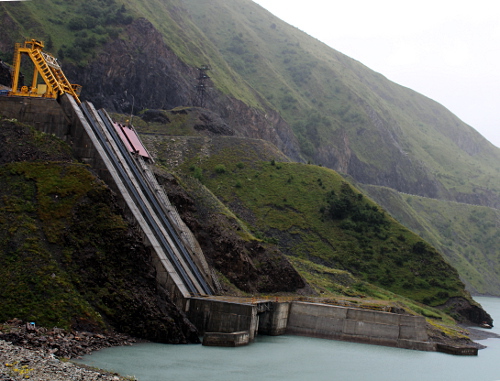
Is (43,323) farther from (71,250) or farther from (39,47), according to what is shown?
(39,47)

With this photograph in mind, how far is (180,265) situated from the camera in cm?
3988

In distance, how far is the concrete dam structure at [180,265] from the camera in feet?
120

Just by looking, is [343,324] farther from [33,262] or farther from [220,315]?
[33,262]

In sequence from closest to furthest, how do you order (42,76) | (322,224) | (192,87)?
1. (42,76)
2. (322,224)
3. (192,87)

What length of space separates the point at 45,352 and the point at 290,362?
14752 millimetres

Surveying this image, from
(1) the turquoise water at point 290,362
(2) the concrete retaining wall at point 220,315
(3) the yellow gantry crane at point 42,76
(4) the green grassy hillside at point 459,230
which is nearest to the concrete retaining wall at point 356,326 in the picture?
(1) the turquoise water at point 290,362

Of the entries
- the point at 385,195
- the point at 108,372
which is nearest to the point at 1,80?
the point at 108,372

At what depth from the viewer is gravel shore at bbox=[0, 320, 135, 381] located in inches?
859

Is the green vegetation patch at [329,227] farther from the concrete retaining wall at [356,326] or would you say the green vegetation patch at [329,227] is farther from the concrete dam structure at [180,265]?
the concrete dam structure at [180,265]

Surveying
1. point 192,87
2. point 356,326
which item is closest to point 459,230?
point 192,87

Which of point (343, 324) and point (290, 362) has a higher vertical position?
point (290, 362)

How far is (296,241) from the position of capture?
7569 cm

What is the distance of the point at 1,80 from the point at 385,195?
348ft

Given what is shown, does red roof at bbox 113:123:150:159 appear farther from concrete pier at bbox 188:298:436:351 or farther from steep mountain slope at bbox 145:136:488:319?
concrete pier at bbox 188:298:436:351
